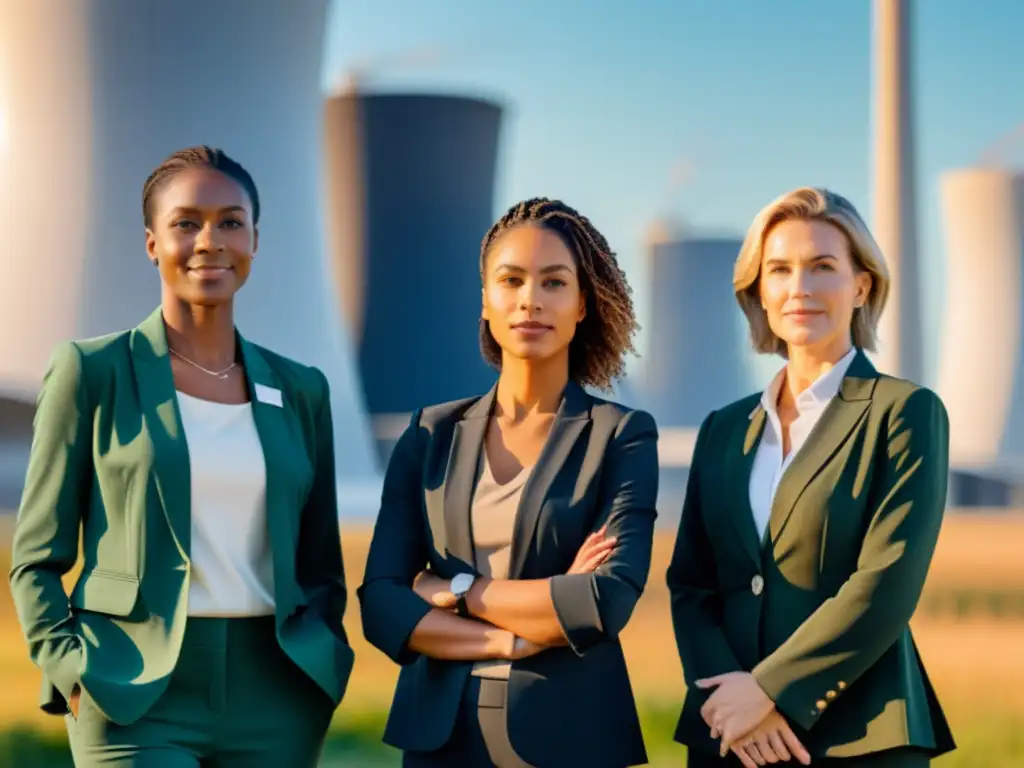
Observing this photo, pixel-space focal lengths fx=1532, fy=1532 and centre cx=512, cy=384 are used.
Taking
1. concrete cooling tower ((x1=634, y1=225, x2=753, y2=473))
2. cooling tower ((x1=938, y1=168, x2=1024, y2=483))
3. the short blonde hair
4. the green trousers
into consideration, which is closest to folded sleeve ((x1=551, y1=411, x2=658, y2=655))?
the short blonde hair

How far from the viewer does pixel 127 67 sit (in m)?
12.0

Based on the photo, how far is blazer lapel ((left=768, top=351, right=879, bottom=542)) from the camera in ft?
7.75

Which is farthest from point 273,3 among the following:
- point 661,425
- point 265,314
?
point 661,425

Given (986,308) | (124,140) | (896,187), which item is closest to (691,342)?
(986,308)

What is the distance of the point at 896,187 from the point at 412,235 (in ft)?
23.1

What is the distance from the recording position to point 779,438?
Answer: 2451 millimetres

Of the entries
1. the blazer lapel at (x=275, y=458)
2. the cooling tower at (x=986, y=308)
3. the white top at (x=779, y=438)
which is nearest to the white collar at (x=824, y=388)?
the white top at (x=779, y=438)

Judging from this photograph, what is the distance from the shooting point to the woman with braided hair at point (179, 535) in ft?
7.39

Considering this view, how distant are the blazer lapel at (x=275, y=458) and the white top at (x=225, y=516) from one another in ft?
0.05

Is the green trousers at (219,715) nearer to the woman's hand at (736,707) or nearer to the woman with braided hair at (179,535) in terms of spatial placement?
the woman with braided hair at (179,535)

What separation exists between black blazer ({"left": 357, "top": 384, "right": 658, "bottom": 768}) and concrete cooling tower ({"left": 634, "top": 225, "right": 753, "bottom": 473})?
2797 cm

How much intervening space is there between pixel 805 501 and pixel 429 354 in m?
20.2

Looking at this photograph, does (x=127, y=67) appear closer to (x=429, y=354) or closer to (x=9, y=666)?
(x=9, y=666)

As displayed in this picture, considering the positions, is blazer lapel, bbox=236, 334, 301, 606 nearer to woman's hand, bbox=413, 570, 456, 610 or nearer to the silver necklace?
the silver necklace
